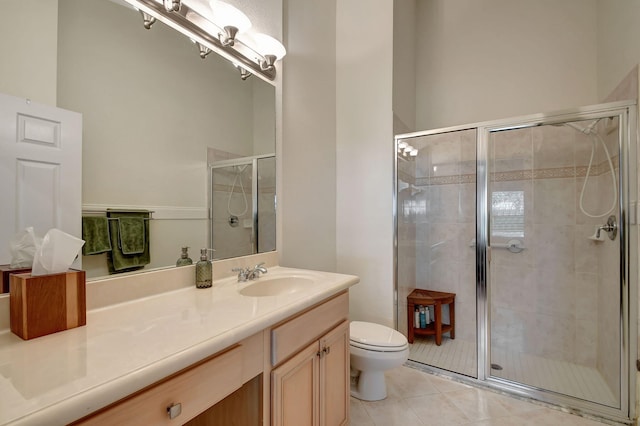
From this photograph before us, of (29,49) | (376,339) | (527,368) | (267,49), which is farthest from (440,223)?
(29,49)

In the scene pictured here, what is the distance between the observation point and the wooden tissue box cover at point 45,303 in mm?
741

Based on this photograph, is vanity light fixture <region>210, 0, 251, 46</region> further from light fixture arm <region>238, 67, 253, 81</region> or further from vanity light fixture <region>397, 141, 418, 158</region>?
vanity light fixture <region>397, 141, 418, 158</region>

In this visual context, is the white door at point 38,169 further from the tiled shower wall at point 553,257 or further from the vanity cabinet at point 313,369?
the tiled shower wall at point 553,257

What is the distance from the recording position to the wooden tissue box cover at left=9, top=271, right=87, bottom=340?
0.74m

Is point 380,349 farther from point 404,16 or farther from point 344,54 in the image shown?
point 404,16

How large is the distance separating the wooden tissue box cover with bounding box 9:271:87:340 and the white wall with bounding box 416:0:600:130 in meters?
2.95

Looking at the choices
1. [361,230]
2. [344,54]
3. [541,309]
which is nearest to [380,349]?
[361,230]

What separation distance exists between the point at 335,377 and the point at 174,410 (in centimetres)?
86

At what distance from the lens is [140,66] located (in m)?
1.17

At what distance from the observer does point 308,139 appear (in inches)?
85.0

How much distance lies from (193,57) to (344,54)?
1.50 meters

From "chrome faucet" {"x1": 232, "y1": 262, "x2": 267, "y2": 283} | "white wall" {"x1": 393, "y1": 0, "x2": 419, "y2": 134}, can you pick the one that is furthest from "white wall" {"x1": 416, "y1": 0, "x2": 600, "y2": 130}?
"chrome faucet" {"x1": 232, "y1": 262, "x2": 267, "y2": 283}

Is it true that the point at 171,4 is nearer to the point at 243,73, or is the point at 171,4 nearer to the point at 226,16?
A: the point at 226,16

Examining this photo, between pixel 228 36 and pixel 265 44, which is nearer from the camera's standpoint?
pixel 228 36
